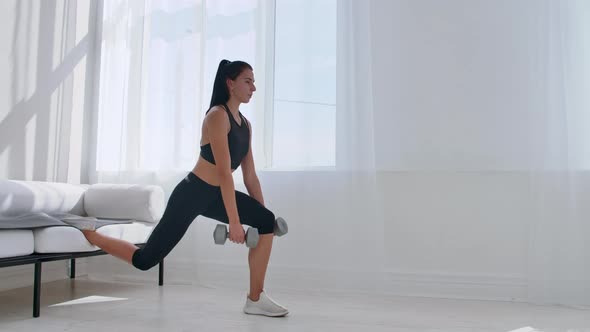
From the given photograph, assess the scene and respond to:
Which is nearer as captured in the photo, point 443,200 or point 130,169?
point 443,200

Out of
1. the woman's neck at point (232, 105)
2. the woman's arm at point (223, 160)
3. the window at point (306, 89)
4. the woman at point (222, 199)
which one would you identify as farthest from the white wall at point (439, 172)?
the woman's arm at point (223, 160)

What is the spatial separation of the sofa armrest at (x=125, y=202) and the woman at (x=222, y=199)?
0.67 metres

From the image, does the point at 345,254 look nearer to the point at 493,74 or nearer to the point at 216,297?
the point at 216,297

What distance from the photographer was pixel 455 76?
3.36 metres

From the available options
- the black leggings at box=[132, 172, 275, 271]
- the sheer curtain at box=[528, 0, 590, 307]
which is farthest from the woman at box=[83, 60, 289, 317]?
the sheer curtain at box=[528, 0, 590, 307]

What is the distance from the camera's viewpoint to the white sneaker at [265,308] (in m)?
2.61

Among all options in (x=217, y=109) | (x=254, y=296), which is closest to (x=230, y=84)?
(x=217, y=109)

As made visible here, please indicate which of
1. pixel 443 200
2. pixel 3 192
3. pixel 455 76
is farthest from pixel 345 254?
pixel 3 192

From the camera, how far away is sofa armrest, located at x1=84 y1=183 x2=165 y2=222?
338cm

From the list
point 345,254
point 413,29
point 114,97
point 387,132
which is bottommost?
point 345,254

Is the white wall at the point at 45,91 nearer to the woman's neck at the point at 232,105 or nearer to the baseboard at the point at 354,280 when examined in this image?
the baseboard at the point at 354,280

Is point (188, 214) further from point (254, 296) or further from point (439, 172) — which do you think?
point (439, 172)

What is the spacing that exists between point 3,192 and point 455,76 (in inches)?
101

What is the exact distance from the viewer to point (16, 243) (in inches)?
98.6
